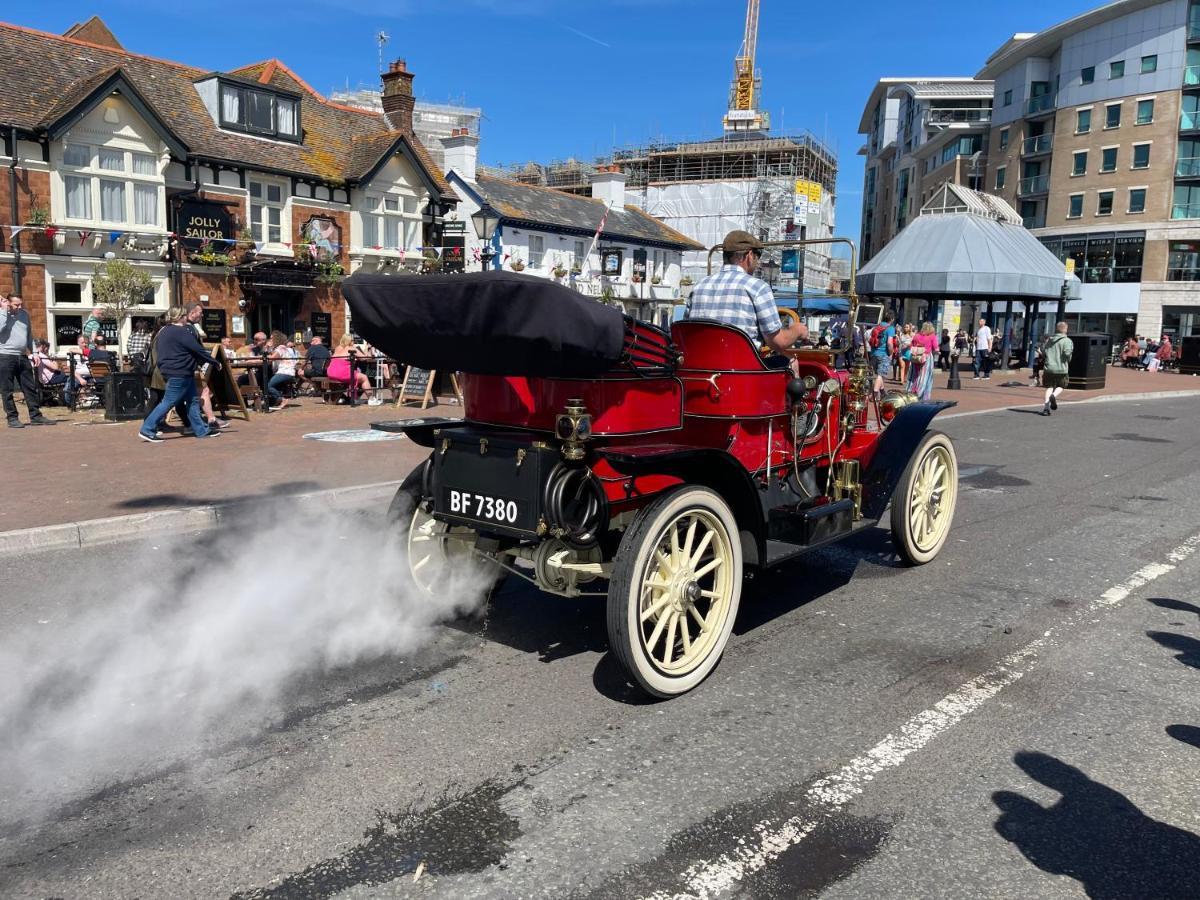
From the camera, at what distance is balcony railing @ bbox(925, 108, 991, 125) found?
79812 mm

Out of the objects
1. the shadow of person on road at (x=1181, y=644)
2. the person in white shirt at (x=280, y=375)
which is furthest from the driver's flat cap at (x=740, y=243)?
the person in white shirt at (x=280, y=375)

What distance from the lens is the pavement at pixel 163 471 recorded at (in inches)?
256

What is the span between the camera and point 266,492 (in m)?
7.60

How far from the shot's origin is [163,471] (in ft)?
27.8

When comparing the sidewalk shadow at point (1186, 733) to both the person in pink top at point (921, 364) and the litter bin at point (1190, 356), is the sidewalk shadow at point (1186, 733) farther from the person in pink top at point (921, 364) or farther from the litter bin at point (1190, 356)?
the litter bin at point (1190, 356)

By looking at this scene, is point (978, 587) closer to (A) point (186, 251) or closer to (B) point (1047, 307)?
(A) point (186, 251)

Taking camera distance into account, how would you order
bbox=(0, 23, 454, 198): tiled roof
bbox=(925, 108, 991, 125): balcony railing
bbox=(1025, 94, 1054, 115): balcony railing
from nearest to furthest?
1. bbox=(0, 23, 454, 198): tiled roof
2. bbox=(1025, 94, 1054, 115): balcony railing
3. bbox=(925, 108, 991, 125): balcony railing

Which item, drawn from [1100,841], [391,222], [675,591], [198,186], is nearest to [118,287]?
[198,186]

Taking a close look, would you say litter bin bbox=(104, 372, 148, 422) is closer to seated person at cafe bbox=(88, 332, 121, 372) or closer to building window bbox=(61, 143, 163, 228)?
seated person at cafe bbox=(88, 332, 121, 372)

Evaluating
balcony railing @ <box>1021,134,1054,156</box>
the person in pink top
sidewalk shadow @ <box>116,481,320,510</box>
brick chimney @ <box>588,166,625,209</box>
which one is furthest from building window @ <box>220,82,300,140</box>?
balcony railing @ <box>1021,134,1054,156</box>

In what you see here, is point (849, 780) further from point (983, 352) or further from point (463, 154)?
point (463, 154)

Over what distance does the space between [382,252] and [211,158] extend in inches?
239

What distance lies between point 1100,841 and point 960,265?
2126 cm

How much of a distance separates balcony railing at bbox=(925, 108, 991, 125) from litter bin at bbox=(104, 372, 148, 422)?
80.7 metres
